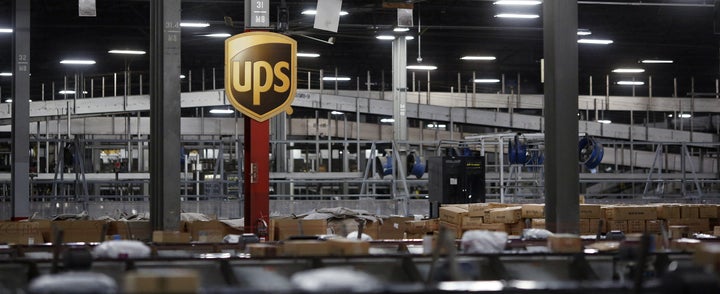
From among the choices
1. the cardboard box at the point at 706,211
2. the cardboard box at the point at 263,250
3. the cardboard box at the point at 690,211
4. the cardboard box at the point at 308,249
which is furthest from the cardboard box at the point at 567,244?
the cardboard box at the point at 706,211

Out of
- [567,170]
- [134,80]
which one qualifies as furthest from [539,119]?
[567,170]

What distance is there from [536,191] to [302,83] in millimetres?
11221

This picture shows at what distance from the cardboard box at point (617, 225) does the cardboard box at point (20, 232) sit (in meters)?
8.86

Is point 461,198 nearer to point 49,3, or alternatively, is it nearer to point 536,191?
point 536,191

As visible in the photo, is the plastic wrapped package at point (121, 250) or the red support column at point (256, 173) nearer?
the plastic wrapped package at point (121, 250)

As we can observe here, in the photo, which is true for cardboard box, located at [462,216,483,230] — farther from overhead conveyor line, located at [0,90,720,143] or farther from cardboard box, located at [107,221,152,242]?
overhead conveyor line, located at [0,90,720,143]

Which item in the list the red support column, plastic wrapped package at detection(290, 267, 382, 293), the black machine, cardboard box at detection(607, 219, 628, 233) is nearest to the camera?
plastic wrapped package at detection(290, 267, 382, 293)

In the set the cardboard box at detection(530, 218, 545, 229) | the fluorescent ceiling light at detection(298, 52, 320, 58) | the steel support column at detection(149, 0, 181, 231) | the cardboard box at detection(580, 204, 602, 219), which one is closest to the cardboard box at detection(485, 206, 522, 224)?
the cardboard box at detection(530, 218, 545, 229)

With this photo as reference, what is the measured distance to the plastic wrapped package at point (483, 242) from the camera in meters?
8.38

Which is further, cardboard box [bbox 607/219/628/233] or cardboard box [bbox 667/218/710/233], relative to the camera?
cardboard box [bbox 667/218/710/233]

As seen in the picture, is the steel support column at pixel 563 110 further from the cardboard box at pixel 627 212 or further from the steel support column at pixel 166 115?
the steel support column at pixel 166 115

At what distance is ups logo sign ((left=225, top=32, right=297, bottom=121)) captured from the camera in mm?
12219

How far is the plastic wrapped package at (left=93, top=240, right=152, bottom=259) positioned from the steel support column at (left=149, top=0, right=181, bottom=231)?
16.0 ft

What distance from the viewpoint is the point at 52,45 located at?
2791 cm
